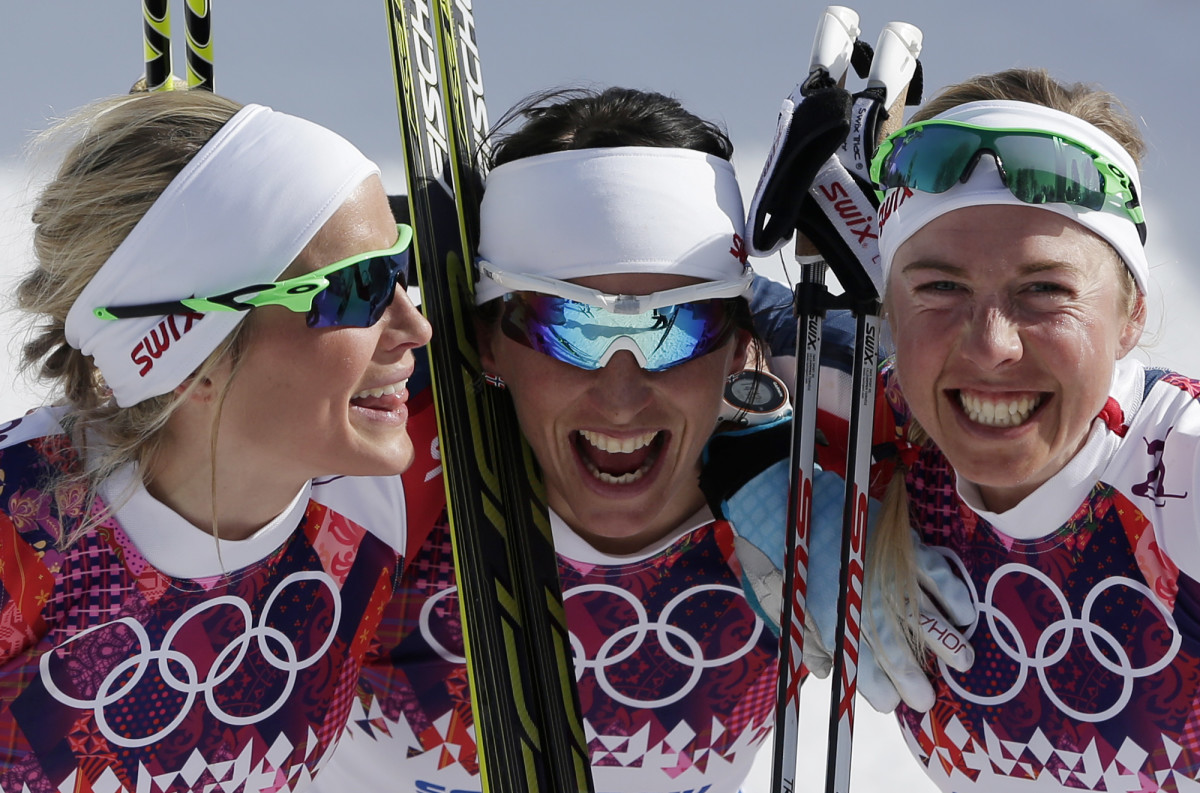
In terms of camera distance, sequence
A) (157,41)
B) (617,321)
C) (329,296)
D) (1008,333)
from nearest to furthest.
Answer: (1008,333) → (329,296) → (617,321) → (157,41)

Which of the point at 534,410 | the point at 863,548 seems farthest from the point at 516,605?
the point at 863,548

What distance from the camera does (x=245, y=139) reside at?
2.13m

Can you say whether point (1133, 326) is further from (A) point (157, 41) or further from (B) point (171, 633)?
(A) point (157, 41)

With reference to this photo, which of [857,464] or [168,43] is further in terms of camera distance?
[168,43]

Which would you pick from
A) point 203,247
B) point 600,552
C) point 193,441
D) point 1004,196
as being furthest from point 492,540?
point 1004,196

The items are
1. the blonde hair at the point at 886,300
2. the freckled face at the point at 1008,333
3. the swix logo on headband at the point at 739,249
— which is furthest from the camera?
the swix logo on headband at the point at 739,249

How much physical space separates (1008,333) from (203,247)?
4.66 ft

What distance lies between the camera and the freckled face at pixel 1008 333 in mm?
2031

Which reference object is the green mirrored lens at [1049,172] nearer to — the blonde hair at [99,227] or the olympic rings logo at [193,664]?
the blonde hair at [99,227]

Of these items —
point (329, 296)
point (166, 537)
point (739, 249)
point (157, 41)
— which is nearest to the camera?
point (329, 296)

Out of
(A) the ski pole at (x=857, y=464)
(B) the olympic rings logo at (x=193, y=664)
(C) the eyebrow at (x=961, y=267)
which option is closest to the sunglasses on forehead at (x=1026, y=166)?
(C) the eyebrow at (x=961, y=267)

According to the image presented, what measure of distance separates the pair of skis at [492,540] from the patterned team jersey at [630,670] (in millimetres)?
103

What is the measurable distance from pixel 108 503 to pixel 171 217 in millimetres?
581

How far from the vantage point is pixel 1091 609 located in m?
2.30
